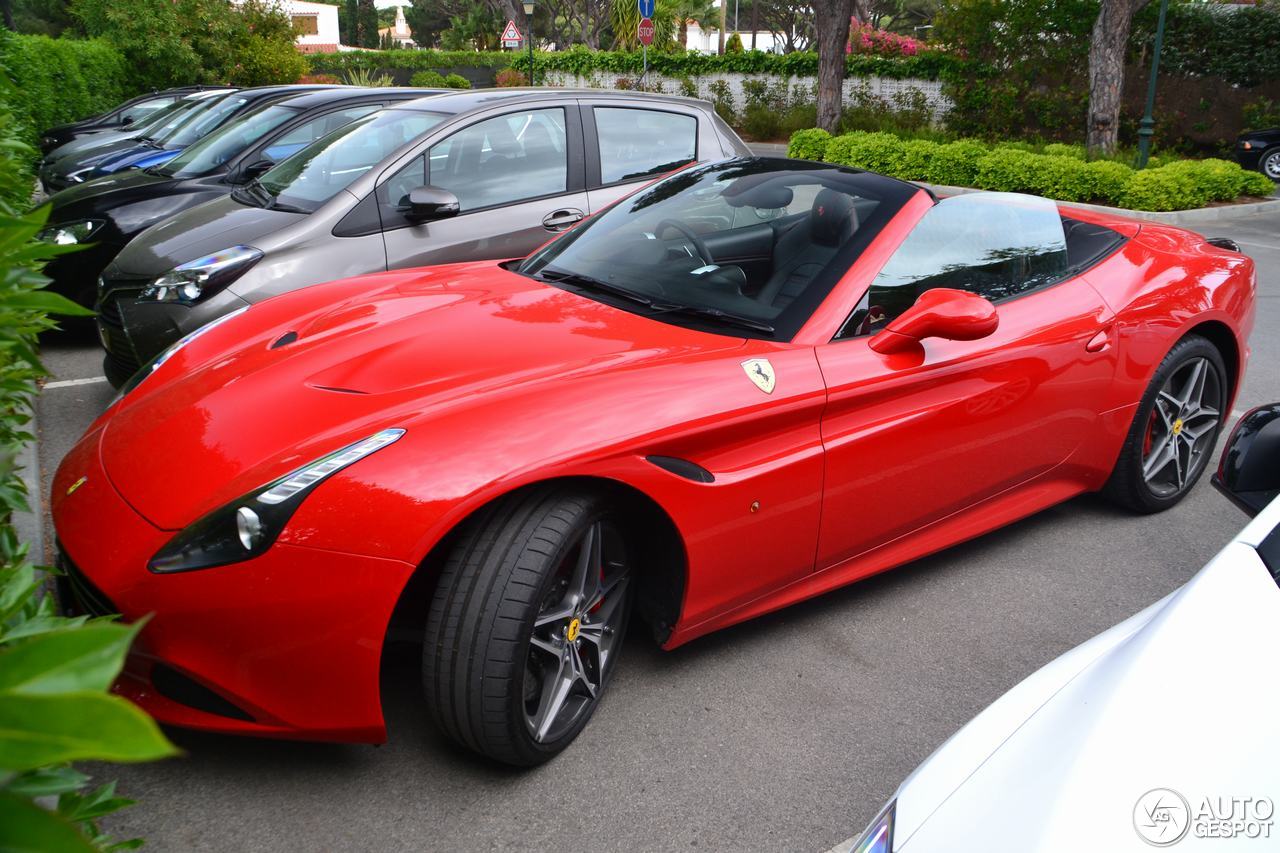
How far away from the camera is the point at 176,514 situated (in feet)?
7.72

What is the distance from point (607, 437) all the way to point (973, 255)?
1.71m

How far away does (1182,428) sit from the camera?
13.7 ft

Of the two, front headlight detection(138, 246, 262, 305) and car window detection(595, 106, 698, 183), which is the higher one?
car window detection(595, 106, 698, 183)

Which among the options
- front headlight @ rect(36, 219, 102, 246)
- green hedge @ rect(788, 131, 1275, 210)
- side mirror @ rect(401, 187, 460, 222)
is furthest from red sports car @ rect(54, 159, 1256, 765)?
green hedge @ rect(788, 131, 1275, 210)

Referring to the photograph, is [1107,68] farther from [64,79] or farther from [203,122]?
[64,79]

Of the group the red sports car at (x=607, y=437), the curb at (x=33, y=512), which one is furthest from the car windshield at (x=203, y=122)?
the red sports car at (x=607, y=437)

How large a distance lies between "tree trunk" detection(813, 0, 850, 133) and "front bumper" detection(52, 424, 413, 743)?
63.7ft

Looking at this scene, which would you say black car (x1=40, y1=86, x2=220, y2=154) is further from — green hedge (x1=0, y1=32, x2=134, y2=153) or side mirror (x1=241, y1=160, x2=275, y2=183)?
side mirror (x1=241, y1=160, x2=275, y2=183)

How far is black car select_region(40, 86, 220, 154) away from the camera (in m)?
14.0

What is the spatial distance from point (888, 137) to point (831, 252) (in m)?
14.5

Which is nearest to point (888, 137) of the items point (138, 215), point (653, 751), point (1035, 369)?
point (138, 215)

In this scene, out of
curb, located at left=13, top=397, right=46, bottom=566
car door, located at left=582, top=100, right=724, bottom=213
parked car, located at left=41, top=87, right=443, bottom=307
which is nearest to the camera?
curb, located at left=13, top=397, right=46, bottom=566

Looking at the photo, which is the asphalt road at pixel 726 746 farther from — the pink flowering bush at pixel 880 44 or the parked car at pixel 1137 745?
the pink flowering bush at pixel 880 44

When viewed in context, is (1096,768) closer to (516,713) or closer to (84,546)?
(516,713)
